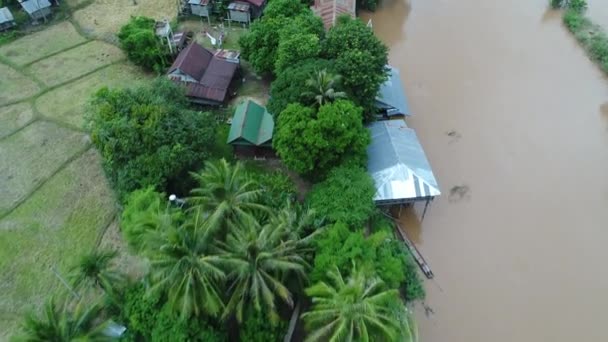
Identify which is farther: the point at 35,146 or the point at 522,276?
the point at 35,146

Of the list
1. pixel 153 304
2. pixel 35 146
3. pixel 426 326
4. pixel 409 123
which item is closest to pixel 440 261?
pixel 426 326

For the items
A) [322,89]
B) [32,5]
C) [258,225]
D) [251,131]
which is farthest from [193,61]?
[32,5]

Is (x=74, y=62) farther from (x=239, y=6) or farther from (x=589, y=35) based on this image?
(x=589, y=35)

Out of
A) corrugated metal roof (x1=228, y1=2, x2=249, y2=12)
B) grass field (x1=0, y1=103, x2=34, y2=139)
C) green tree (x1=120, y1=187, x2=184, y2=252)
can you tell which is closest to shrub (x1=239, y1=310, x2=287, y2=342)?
green tree (x1=120, y1=187, x2=184, y2=252)

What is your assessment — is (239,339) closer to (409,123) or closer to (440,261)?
(440,261)

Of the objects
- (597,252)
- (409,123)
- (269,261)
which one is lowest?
(597,252)

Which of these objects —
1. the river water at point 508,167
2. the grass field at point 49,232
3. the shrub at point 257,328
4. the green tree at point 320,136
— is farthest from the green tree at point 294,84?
the shrub at point 257,328
